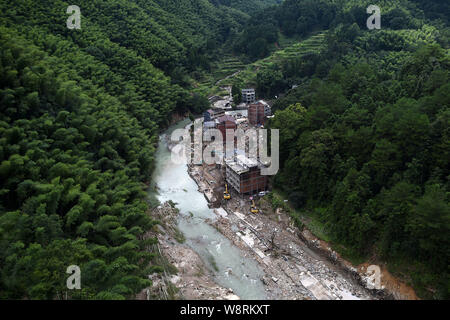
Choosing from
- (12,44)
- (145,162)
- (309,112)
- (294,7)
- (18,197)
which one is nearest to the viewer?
(18,197)

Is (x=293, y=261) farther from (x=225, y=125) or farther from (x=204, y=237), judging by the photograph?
(x=225, y=125)

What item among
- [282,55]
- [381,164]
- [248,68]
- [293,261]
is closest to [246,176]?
[293,261]

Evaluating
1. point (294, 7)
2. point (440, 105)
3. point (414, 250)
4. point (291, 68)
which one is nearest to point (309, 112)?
point (440, 105)

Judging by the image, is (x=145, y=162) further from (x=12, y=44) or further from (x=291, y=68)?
(x=291, y=68)

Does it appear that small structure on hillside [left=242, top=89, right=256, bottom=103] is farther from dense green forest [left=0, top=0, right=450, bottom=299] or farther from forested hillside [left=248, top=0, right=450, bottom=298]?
forested hillside [left=248, top=0, right=450, bottom=298]

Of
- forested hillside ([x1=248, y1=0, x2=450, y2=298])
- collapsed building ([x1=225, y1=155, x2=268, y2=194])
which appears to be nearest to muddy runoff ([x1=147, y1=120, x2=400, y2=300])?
collapsed building ([x1=225, y1=155, x2=268, y2=194])
